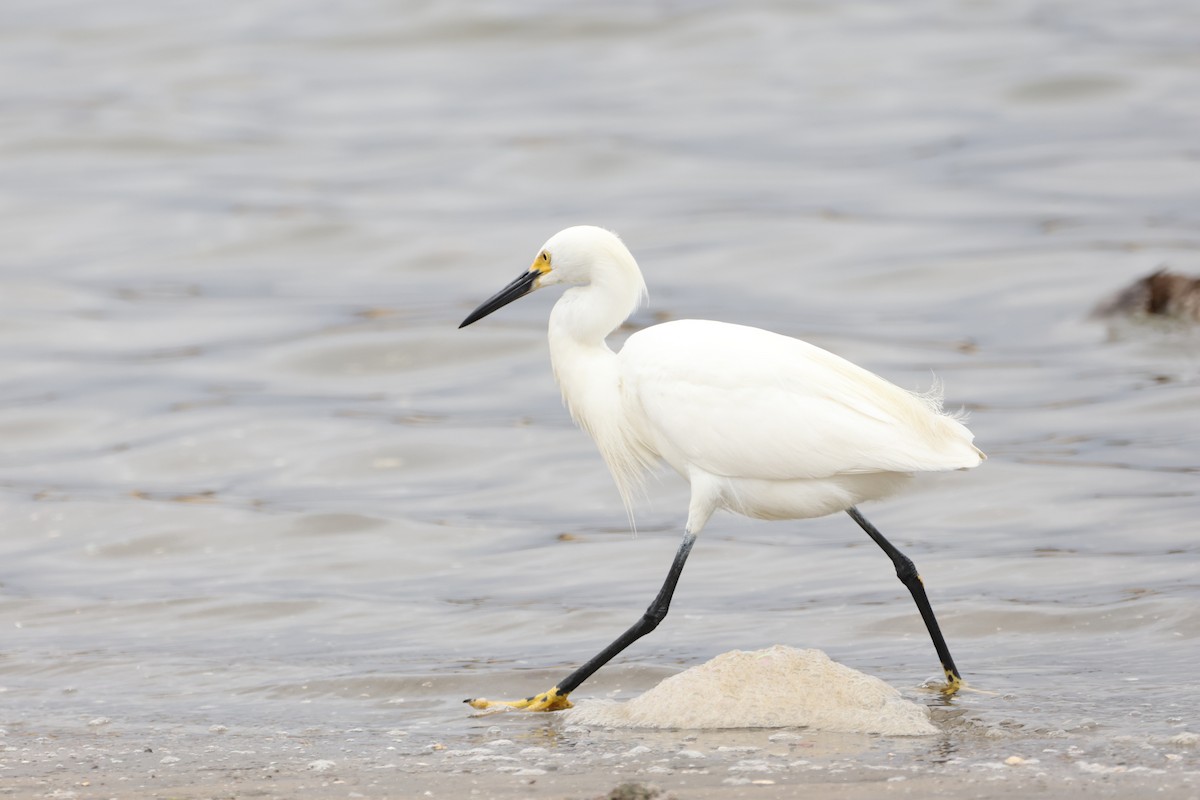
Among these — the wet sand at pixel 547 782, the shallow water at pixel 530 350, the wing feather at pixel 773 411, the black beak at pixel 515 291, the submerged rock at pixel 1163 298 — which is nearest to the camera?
the wet sand at pixel 547 782

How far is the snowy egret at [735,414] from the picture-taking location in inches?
257

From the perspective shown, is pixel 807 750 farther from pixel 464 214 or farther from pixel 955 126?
pixel 955 126

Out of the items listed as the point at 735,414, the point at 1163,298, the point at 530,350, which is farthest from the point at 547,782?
the point at 1163,298

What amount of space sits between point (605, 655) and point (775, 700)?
3.27 ft

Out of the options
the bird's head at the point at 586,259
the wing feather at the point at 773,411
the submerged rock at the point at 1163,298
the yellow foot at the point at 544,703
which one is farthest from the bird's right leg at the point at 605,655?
the submerged rock at the point at 1163,298

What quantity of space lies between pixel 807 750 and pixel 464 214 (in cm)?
1385

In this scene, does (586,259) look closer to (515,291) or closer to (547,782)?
(515,291)

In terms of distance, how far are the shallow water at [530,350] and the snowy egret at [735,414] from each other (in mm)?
880

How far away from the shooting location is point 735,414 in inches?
260

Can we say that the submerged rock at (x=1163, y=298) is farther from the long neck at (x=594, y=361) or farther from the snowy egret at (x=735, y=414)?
A: the long neck at (x=594, y=361)

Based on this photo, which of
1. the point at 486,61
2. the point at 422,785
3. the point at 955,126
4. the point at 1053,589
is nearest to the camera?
the point at 422,785

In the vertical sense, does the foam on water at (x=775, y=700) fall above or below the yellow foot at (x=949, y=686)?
above

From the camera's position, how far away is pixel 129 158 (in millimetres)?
21328

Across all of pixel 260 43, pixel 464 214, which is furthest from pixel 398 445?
pixel 260 43
